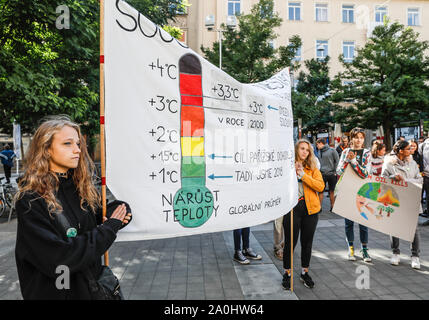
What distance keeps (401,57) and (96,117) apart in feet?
54.7

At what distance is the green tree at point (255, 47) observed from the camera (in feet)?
47.5

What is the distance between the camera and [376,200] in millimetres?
4297

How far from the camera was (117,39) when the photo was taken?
192cm

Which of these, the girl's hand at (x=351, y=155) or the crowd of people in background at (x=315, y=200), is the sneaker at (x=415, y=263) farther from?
the girl's hand at (x=351, y=155)

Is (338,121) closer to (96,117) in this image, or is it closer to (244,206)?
(96,117)

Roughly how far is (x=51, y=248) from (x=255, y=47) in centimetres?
1467

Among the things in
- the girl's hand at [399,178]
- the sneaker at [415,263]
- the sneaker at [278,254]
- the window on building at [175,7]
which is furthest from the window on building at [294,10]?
the sneaker at [415,263]

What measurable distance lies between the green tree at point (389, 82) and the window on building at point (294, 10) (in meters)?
10.3

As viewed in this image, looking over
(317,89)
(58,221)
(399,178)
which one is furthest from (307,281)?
Answer: (317,89)

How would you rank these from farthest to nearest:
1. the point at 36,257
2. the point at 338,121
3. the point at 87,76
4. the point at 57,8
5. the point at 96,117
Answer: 1. the point at 338,121
2. the point at 96,117
3. the point at 87,76
4. the point at 57,8
5. the point at 36,257

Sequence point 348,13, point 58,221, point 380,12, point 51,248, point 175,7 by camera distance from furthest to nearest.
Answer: point 380,12 → point 348,13 → point 175,7 → point 58,221 → point 51,248

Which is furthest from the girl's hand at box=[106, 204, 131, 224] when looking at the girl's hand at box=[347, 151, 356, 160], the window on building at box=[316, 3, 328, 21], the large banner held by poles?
the window on building at box=[316, 3, 328, 21]

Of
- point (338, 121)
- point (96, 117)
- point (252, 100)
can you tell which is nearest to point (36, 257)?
point (252, 100)

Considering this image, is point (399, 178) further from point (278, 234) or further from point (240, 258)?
point (240, 258)
